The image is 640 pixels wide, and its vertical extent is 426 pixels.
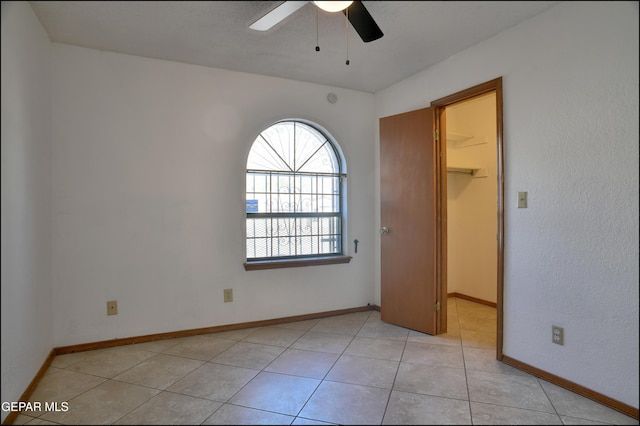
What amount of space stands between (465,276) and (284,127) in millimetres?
2779

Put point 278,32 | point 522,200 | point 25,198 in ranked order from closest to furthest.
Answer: point 25,198 < point 522,200 < point 278,32

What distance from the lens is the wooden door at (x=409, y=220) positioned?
2984 mm

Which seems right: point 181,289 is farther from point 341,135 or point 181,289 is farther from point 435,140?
point 435,140

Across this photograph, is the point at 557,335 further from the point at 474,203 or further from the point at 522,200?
the point at 474,203

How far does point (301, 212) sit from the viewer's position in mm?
3463

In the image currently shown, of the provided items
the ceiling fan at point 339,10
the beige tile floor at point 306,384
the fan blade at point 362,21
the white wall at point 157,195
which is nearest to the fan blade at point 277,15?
the ceiling fan at point 339,10

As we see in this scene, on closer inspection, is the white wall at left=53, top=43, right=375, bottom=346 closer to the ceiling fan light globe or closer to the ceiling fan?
the ceiling fan

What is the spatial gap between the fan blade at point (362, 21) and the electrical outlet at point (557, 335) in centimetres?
209

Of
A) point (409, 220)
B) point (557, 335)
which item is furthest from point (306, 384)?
point (409, 220)

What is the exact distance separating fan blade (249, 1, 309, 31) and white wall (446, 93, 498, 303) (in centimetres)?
255

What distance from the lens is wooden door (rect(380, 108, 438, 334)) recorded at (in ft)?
9.79

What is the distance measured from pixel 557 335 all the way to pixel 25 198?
3322 mm

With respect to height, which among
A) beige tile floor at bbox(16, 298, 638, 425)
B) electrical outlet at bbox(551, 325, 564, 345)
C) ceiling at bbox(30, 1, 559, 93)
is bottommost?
beige tile floor at bbox(16, 298, 638, 425)

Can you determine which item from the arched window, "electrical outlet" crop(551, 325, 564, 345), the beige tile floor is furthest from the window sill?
"electrical outlet" crop(551, 325, 564, 345)
